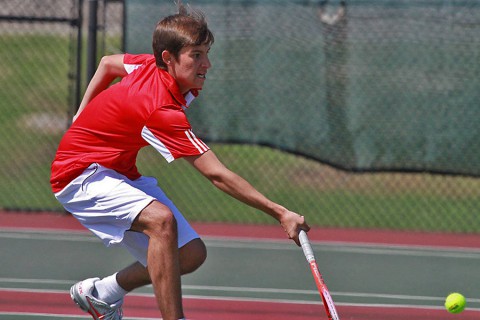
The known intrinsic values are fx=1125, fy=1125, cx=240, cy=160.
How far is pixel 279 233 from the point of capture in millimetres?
9758

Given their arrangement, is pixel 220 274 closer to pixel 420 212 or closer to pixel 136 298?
pixel 136 298

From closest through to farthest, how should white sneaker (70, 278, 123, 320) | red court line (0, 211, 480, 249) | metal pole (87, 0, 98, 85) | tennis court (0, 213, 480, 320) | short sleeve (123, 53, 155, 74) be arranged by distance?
short sleeve (123, 53, 155, 74), white sneaker (70, 278, 123, 320), tennis court (0, 213, 480, 320), red court line (0, 211, 480, 249), metal pole (87, 0, 98, 85)

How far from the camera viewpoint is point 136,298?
667 cm

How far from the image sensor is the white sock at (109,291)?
5.61 m

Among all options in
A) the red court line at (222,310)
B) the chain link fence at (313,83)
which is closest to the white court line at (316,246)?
the chain link fence at (313,83)

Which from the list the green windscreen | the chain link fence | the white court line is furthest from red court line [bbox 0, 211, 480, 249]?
the green windscreen

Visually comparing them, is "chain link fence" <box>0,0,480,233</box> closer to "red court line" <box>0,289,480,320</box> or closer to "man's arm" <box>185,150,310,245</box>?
"red court line" <box>0,289,480,320</box>

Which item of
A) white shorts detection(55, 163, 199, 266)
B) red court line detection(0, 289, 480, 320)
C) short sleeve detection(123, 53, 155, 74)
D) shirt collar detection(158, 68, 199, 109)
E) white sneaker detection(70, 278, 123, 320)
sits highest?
shirt collar detection(158, 68, 199, 109)

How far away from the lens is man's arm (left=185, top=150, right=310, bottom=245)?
4738mm

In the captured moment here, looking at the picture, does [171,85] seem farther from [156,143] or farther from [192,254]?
[192,254]

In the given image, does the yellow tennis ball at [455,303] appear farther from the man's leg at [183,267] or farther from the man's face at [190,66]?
the man's face at [190,66]

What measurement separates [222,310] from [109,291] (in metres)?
1.04

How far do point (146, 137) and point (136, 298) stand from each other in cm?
188

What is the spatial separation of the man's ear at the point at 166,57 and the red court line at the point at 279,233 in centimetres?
454
